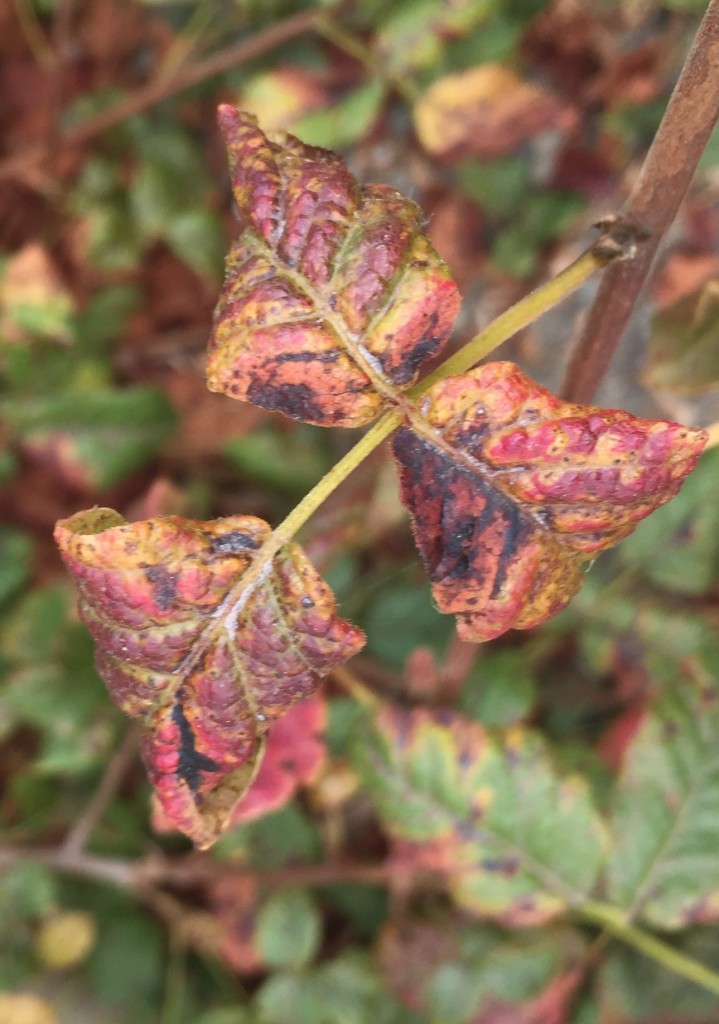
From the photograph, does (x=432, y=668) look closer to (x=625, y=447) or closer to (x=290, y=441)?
(x=290, y=441)

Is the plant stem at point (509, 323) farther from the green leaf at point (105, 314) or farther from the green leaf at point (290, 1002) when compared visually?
the green leaf at point (105, 314)

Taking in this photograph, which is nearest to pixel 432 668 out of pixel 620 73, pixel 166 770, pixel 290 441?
pixel 290 441

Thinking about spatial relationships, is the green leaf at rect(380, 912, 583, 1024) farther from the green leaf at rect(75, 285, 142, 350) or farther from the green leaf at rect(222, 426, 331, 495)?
the green leaf at rect(75, 285, 142, 350)

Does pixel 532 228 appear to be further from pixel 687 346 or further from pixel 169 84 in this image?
pixel 687 346

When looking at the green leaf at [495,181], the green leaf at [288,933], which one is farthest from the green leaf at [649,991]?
the green leaf at [495,181]

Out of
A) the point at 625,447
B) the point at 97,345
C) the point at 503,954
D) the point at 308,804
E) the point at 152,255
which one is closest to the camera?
the point at 625,447

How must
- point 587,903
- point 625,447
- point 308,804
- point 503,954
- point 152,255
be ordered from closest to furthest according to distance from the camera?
point 625,447
point 587,903
point 503,954
point 308,804
point 152,255

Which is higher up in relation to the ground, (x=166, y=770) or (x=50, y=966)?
(x=166, y=770)

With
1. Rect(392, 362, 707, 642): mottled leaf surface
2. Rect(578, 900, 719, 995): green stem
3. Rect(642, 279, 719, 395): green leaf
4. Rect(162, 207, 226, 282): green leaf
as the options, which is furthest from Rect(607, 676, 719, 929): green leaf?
Rect(162, 207, 226, 282): green leaf
